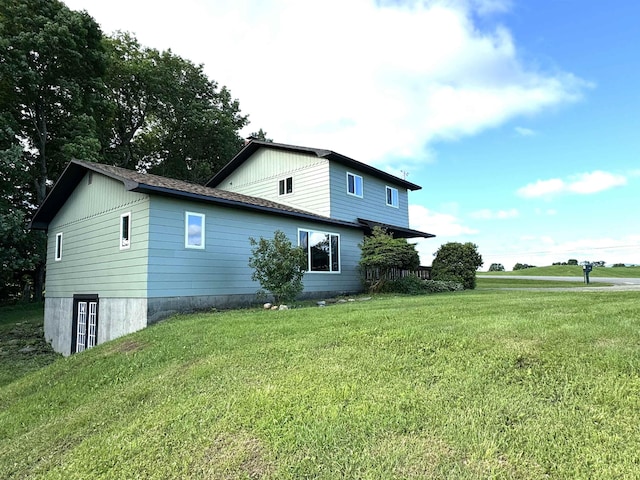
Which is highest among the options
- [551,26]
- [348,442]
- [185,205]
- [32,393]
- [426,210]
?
[551,26]

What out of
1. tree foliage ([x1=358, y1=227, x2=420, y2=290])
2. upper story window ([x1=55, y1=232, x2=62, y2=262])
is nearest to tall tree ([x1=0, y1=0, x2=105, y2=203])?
upper story window ([x1=55, y1=232, x2=62, y2=262])

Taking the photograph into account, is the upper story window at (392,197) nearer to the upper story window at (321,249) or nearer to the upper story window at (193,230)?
the upper story window at (321,249)

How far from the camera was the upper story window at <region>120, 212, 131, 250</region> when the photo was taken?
10808 millimetres

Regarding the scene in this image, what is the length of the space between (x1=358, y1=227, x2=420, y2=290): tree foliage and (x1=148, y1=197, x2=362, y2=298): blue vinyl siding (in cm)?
259

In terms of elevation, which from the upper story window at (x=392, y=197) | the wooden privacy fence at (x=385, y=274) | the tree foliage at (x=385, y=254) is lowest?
the wooden privacy fence at (x=385, y=274)

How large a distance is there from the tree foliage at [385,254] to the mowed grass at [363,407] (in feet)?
26.6

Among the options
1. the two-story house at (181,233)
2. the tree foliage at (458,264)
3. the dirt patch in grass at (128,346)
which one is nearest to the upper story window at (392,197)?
the two-story house at (181,233)

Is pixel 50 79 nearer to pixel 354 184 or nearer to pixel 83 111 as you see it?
pixel 83 111

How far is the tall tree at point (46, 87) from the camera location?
18.1 m

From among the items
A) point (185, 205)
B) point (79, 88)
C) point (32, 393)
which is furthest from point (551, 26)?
point (79, 88)

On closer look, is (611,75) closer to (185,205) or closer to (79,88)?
(185,205)

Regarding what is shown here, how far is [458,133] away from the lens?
16.7 m

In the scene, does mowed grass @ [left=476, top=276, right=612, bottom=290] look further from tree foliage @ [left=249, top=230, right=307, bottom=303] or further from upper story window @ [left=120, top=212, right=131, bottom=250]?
upper story window @ [left=120, top=212, right=131, bottom=250]

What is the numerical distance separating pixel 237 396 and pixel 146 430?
0.92 m
